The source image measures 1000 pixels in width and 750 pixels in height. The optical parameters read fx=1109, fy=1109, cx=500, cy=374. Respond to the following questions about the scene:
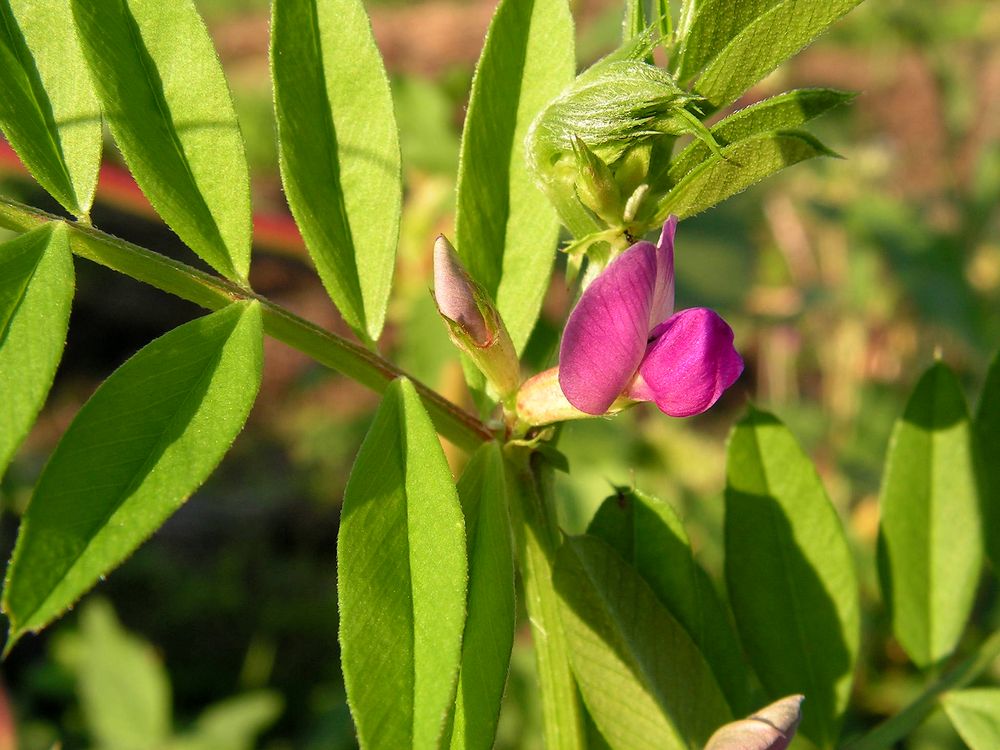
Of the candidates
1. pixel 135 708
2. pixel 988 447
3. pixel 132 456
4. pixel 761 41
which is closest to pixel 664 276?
pixel 761 41

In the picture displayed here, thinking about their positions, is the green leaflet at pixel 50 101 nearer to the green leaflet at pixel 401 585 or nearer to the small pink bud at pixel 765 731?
the green leaflet at pixel 401 585

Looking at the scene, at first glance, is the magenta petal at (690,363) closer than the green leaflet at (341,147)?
Yes

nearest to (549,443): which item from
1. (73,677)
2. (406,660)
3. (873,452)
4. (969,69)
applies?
(406,660)

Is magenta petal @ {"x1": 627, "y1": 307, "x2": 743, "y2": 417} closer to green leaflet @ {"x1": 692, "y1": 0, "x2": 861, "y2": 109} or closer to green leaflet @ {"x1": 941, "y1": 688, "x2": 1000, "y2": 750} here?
green leaflet @ {"x1": 692, "y1": 0, "x2": 861, "y2": 109}

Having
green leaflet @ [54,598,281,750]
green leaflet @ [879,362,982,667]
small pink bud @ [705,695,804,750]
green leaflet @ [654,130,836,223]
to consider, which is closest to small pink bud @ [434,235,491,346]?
green leaflet @ [654,130,836,223]

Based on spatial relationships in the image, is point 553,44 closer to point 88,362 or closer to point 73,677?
point 73,677

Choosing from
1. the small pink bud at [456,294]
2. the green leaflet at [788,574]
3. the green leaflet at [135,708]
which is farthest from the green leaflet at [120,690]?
the small pink bud at [456,294]

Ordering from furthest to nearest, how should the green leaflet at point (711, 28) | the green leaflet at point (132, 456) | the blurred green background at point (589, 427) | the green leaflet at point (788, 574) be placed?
the blurred green background at point (589, 427) < the green leaflet at point (788, 574) < the green leaflet at point (711, 28) < the green leaflet at point (132, 456)
